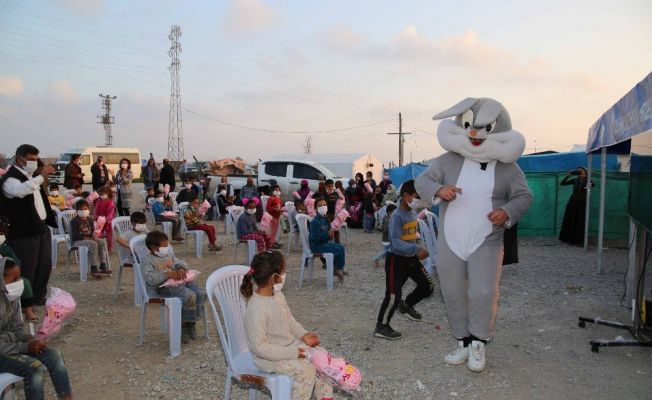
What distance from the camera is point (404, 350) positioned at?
476 cm

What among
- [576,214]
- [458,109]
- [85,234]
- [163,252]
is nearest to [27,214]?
[163,252]

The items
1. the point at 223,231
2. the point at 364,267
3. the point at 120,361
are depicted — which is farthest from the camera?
the point at 223,231

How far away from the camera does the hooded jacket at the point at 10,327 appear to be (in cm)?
321

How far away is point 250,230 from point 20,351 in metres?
5.29

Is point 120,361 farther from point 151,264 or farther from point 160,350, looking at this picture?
point 151,264

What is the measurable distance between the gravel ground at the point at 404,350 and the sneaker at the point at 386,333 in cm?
8

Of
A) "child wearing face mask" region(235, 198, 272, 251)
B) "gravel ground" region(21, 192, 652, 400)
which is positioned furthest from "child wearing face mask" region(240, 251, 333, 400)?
"child wearing face mask" region(235, 198, 272, 251)

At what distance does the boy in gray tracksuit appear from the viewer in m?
4.95

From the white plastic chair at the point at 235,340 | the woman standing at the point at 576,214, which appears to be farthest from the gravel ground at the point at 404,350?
the woman standing at the point at 576,214

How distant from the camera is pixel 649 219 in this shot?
445 centimetres

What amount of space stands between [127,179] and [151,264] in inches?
326

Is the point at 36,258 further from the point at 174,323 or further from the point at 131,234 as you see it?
the point at 174,323

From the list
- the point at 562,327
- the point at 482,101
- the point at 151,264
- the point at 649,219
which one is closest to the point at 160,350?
the point at 151,264

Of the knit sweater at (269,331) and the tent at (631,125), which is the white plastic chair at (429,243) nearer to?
the tent at (631,125)
